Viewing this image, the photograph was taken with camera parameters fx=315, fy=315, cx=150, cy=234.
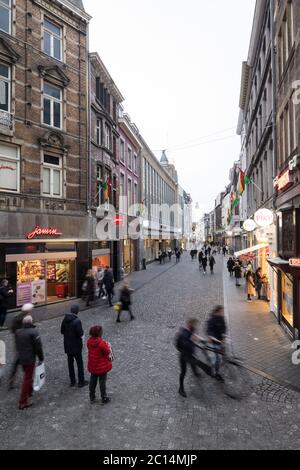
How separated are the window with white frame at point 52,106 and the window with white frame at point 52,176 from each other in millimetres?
1812

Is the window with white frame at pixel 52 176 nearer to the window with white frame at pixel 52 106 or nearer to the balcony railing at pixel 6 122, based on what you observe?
the window with white frame at pixel 52 106

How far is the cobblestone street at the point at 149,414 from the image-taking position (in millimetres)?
4961

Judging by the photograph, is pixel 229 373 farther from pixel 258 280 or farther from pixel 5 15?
pixel 5 15

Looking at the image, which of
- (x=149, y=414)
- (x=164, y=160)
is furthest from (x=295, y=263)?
(x=164, y=160)

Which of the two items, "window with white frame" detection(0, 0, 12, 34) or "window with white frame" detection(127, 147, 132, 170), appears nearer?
"window with white frame" detection(0, 0, 12, 34)

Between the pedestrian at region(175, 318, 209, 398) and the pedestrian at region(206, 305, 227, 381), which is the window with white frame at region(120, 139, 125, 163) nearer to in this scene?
the pedestrian at region(206, 305, 227, 381)

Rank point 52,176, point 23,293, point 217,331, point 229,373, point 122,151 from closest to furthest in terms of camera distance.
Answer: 1. point 229,373
2. point 217,331
3. point 23,293
4. point 52,176
5. point 122,151

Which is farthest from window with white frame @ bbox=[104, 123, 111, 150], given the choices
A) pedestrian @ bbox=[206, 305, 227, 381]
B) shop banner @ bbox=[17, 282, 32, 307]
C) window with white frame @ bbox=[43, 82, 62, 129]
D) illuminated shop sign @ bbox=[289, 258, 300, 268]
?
pedestrian @ bbox=[206, 305, 227, 381]

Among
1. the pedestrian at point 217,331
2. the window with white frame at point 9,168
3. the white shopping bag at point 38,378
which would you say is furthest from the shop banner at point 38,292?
the pedestrian at point 217,331

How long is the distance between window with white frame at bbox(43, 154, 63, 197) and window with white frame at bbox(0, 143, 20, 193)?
1.52m

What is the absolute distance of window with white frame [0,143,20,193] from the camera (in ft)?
45.9

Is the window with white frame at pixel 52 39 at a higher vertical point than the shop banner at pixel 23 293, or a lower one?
higher

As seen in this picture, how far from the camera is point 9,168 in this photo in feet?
46.8

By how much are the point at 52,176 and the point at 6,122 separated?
10.7 feet
